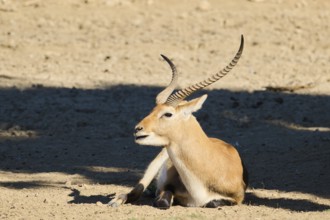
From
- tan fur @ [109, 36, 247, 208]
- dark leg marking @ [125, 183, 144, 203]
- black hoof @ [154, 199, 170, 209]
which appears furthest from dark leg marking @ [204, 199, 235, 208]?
dark leg marking @ [125, 183, 144, 203]

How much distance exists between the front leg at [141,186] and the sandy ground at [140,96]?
183 millimetres

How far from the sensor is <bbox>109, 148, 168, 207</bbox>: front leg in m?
10.4

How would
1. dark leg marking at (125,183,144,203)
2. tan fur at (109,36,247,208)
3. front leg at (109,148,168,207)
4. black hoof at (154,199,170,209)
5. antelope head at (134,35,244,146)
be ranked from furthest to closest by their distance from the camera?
dark leg marking at (125,183,144,203)
front leg at (109,148,168,207)
black hoof at (154,199,170,209)
tan fur at (109,36,247,208)
antelope head at (134,35,244,146)

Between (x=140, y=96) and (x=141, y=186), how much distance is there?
5713 millimetres

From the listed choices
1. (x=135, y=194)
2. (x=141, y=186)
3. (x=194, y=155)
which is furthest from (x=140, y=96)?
(x=194, y=155)

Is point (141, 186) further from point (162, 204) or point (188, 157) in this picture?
point (188, 157)

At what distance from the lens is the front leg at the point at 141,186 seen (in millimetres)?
10391

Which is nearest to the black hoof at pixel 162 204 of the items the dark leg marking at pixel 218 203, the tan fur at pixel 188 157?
the tan fur at pixel 188 157

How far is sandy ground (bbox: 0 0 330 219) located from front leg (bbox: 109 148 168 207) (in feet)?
0.60

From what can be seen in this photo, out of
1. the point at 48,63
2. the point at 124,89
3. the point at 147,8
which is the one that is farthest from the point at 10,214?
the point at 147,8

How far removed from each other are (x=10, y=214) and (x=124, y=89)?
7.25 metres

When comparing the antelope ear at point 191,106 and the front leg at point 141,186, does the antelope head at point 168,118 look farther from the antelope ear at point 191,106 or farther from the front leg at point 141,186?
the front leg at point 141,186

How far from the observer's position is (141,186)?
10812mm

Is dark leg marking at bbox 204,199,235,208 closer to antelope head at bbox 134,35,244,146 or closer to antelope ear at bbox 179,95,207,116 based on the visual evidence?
antelope head at bbox 134,35,244,146
